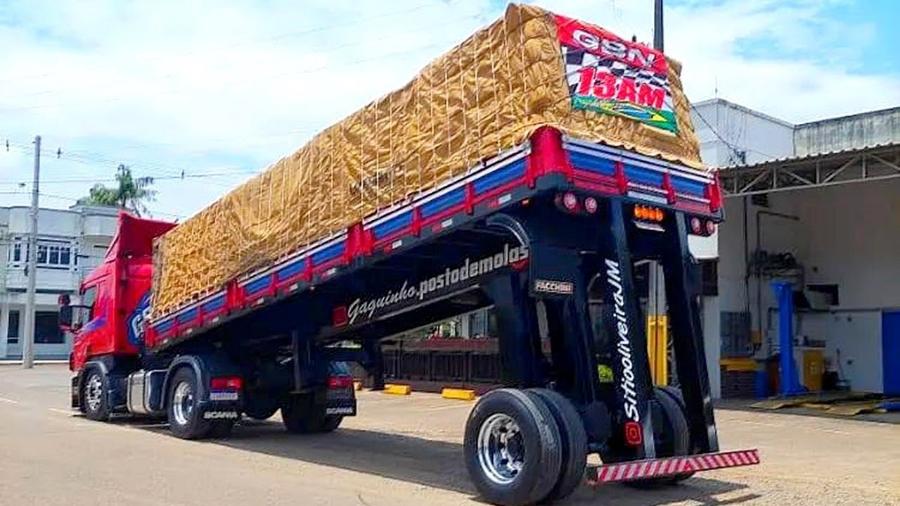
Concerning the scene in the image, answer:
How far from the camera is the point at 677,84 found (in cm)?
1044

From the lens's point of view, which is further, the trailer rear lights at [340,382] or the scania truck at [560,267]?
the trailer rear lights at [340,382]

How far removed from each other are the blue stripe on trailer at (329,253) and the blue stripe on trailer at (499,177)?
8.15ft

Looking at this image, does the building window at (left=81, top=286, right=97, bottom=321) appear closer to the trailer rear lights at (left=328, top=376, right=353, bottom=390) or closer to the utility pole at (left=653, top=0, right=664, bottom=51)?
the trailer rear lights at (left=328, top=376, right=353, bottom=390)

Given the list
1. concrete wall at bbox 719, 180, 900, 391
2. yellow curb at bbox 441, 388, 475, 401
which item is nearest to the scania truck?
yellow curb at bbox 441, 388, 475, 401

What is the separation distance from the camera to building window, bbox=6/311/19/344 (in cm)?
Result: 5791

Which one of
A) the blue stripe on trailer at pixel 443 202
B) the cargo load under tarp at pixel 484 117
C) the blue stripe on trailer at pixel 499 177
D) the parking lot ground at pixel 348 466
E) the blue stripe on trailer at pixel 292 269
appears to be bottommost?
the parking lot ground at pixel 348 466

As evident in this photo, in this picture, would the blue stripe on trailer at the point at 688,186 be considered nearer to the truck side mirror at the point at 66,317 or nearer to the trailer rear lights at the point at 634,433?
the trailer rear lights at the point at 634,433

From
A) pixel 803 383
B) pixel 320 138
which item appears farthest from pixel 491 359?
pixel 320 138

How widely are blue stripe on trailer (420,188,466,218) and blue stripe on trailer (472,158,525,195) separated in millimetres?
224

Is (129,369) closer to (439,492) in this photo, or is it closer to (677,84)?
(439,492)

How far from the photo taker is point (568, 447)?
862cm

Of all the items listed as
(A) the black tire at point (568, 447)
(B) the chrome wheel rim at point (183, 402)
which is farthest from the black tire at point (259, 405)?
(A) the black tire at point (568, 447)

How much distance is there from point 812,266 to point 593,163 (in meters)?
18.6

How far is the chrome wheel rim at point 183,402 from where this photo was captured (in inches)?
580
